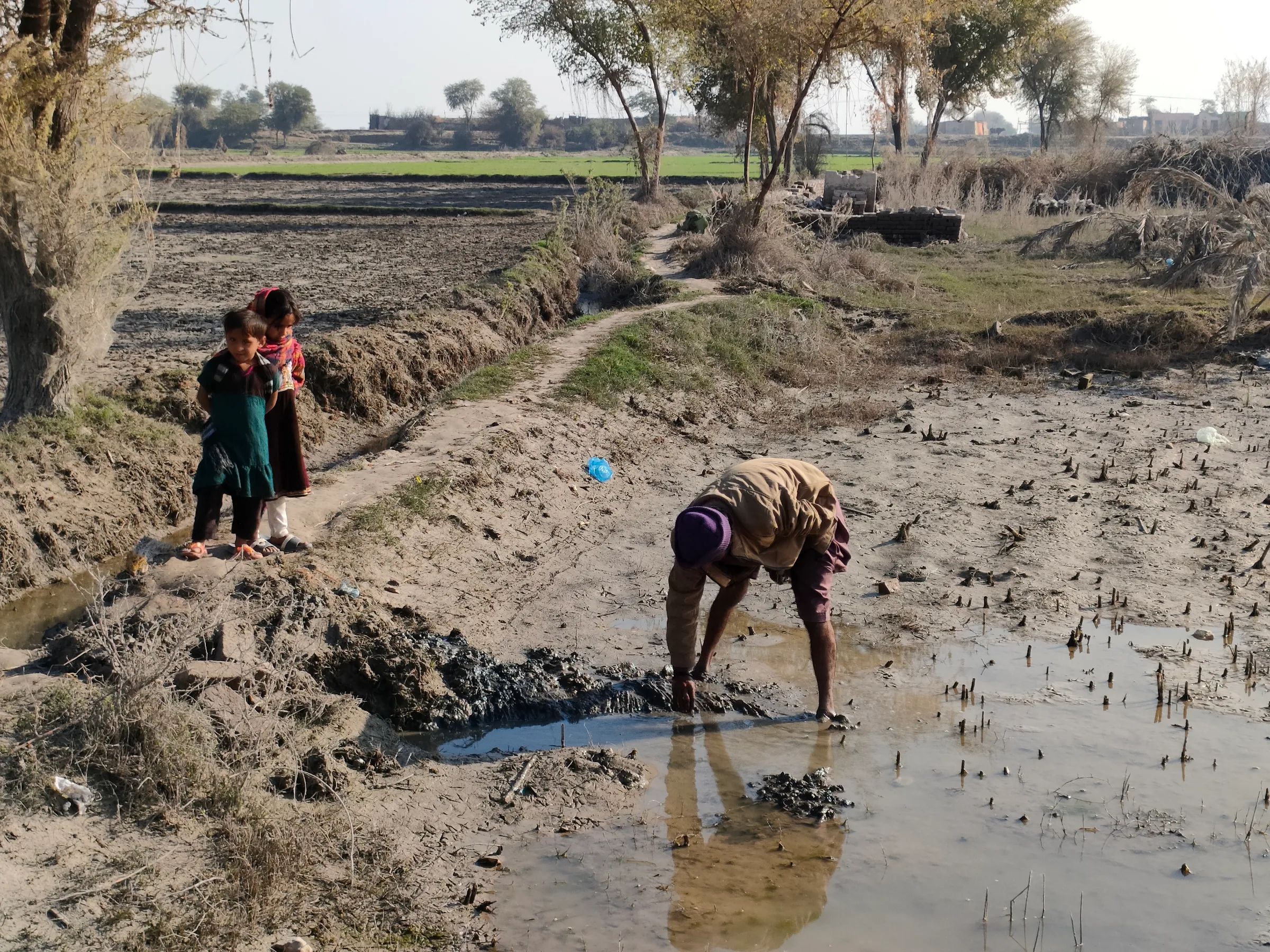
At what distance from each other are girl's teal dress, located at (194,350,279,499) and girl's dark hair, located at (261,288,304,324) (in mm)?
295

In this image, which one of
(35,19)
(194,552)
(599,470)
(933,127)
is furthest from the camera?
(933,127)

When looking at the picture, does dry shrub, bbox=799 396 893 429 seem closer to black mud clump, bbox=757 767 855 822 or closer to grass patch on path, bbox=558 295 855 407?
grass patch on path, bbox=558 295 855 407

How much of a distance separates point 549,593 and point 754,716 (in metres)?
1.85

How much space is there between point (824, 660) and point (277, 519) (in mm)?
2983

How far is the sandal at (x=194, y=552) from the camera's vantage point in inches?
228

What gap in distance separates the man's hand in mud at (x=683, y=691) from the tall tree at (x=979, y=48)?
112ft

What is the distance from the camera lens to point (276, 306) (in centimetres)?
604

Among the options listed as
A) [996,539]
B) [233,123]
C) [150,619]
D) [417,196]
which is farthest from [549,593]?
[233,123]

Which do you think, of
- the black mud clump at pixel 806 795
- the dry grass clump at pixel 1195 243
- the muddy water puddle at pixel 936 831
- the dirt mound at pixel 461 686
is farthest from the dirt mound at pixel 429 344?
the dry grass clump at pixel 1195 243

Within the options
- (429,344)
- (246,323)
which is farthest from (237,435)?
→ (429,344)

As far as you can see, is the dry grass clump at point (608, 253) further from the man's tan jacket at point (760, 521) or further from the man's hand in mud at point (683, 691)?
the man's hand in mud at point (683, 691)

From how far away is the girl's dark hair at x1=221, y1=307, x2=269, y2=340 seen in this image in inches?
224

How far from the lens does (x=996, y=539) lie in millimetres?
7770

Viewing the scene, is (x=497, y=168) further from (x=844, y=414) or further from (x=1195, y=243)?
(x=844, y=414)
